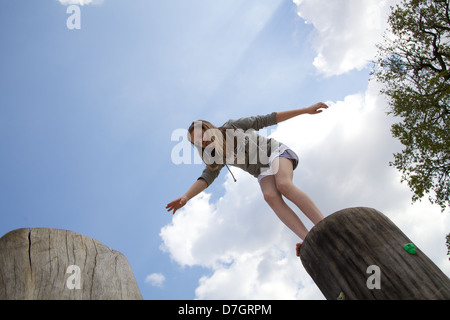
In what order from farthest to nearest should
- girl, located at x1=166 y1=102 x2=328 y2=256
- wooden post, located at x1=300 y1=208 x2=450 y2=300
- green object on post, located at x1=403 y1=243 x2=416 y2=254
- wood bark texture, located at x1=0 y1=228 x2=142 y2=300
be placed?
girl, located at x1=166 y1=102 x2=328 y2=256 → green object on post, located at x1=403 y1=243 x2=416 y2=254 → wooden post, located at x1=300 y1=208 x2=450 y2=300 → wood bark texture, located at x1=0 y1=228 x2=142 y2=300

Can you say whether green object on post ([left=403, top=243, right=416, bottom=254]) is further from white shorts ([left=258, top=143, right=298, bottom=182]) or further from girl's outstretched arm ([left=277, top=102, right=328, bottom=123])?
girl's outstretched arm ([left=277, top=102, right=328, bottom=123])

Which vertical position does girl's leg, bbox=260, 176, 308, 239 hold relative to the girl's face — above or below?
below

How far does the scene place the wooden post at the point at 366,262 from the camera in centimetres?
212

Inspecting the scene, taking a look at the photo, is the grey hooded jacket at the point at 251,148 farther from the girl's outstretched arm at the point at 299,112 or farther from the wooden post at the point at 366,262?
the wooden post at the point at 366,262

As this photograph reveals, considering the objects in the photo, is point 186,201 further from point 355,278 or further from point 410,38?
point 410,38

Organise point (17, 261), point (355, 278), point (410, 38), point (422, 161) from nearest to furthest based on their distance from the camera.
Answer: point (17, 261) → point (355, 278) → point (422, 161) → point (410, 38)

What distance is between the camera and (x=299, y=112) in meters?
4.38

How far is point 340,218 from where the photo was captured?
2471 mm

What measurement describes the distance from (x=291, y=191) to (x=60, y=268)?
241 cm

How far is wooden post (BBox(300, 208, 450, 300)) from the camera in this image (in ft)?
6.96

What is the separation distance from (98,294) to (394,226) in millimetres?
1949

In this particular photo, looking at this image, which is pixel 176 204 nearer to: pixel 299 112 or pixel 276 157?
pixel 276 157

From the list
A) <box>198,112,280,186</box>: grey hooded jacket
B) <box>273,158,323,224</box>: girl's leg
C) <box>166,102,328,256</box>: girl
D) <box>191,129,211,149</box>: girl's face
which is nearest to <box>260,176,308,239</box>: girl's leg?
<box>166,102,328,256</box>: girl
